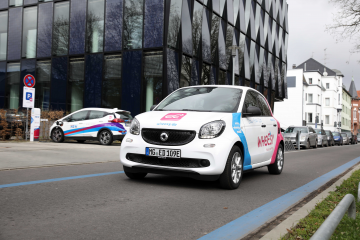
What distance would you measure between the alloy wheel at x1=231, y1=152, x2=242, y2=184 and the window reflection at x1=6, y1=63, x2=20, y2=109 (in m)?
20.2

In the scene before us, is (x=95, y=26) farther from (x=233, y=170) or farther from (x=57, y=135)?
(x=233, y=170)

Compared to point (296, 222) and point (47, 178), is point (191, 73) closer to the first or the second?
point (47, 178)

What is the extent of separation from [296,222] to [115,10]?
706 inches

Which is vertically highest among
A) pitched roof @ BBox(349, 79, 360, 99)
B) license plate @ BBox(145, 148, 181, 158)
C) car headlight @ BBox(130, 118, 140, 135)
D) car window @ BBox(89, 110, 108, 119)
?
pitched roof @ BBox(349, 79, 360, 99)

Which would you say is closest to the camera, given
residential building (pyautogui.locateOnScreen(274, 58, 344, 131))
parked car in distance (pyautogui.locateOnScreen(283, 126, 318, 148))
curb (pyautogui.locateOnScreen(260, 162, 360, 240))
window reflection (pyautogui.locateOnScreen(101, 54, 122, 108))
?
curb (pyautogui.locateOnScreen(260, 162, 360, 240))

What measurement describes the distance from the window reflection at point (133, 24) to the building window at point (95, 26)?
1640 mm

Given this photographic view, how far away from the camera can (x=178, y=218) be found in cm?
402

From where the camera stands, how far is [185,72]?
20.0 meters

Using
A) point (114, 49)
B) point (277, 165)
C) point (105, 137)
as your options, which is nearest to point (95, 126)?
point (105, 137)

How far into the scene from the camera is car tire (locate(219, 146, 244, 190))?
5.80 m

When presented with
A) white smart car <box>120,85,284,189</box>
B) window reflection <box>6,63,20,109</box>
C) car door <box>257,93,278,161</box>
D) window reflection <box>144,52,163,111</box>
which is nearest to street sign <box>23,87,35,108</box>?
window reflection <box>144,52,163,111</box>

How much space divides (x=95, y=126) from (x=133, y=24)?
6237 mm

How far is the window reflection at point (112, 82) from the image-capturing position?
1969cm

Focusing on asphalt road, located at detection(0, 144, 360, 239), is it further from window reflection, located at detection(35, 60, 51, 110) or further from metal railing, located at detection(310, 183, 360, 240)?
window reflection, located at detection(35, 60, 51, 110)
